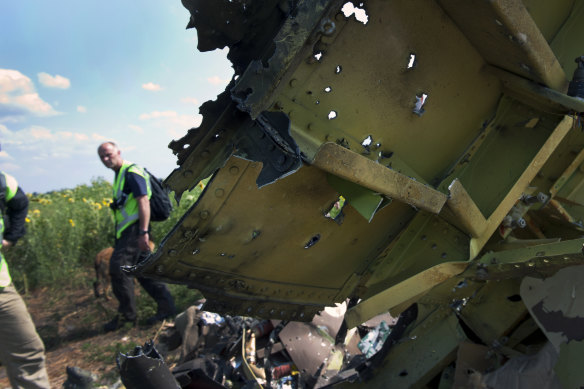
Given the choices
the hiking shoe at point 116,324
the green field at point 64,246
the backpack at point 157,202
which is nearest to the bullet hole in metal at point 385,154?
the backpack at point 157,202

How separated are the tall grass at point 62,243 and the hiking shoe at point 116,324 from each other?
1.82 metres

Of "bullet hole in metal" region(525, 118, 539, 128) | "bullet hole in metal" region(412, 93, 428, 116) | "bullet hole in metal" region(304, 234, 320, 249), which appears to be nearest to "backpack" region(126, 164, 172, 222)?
"bullet hole in metal" region(304, 234, 320, 249)

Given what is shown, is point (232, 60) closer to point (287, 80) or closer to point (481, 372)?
point (287, 80)

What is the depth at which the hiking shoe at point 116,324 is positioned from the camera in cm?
532

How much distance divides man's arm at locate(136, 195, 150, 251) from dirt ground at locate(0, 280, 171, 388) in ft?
3.93

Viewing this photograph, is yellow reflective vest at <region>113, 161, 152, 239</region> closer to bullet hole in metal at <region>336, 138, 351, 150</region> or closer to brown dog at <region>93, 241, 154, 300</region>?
brown dog at <region>93, 241, 154, 300</region>

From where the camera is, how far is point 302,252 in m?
2.32

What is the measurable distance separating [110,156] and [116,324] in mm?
2223

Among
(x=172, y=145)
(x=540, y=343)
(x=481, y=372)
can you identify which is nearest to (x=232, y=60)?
(x=172, y=145)

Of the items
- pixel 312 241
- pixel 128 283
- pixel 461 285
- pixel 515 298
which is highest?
pixel 515 298

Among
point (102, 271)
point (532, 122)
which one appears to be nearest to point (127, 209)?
point (102, 271)

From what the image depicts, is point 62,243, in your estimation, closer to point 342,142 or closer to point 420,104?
point 342,142

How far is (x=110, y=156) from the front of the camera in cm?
476

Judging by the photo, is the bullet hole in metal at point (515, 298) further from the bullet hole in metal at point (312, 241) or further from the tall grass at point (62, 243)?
the tall grass at point (62, 243)
